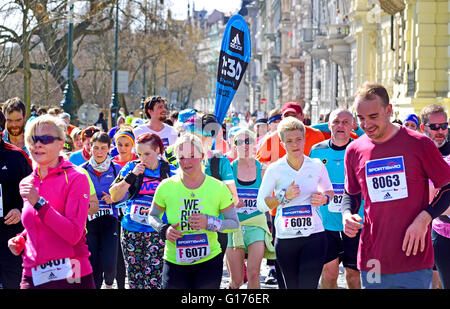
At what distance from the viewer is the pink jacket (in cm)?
532

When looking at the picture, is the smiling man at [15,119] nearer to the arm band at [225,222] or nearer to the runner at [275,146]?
the arm band at [225,222]

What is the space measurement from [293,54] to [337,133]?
6127 centimetres

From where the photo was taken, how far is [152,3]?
130ft

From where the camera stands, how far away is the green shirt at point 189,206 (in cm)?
639

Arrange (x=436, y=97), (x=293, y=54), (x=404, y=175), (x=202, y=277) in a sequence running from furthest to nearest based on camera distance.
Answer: (x=293, y=54), (x=436, y=97), (x=202, y=277), (x=404, y=175)

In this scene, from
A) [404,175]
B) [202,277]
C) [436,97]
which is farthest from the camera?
[436,97]

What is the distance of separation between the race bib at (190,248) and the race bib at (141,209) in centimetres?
137

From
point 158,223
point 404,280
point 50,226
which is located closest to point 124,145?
point 158,223

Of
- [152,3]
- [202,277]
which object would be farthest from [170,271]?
[152,3]

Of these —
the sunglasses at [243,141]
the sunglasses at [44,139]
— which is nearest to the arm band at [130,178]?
the sunglasses at [243,141]

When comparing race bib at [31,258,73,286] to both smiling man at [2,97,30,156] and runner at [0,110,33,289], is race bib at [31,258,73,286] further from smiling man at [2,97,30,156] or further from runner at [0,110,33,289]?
smiling man at [2,97,30,156]

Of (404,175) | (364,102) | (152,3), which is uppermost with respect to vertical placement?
(152,3)

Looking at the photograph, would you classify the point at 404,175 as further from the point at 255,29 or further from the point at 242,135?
the point at 255,29

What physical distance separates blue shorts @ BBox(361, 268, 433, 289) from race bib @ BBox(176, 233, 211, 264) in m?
1.40
